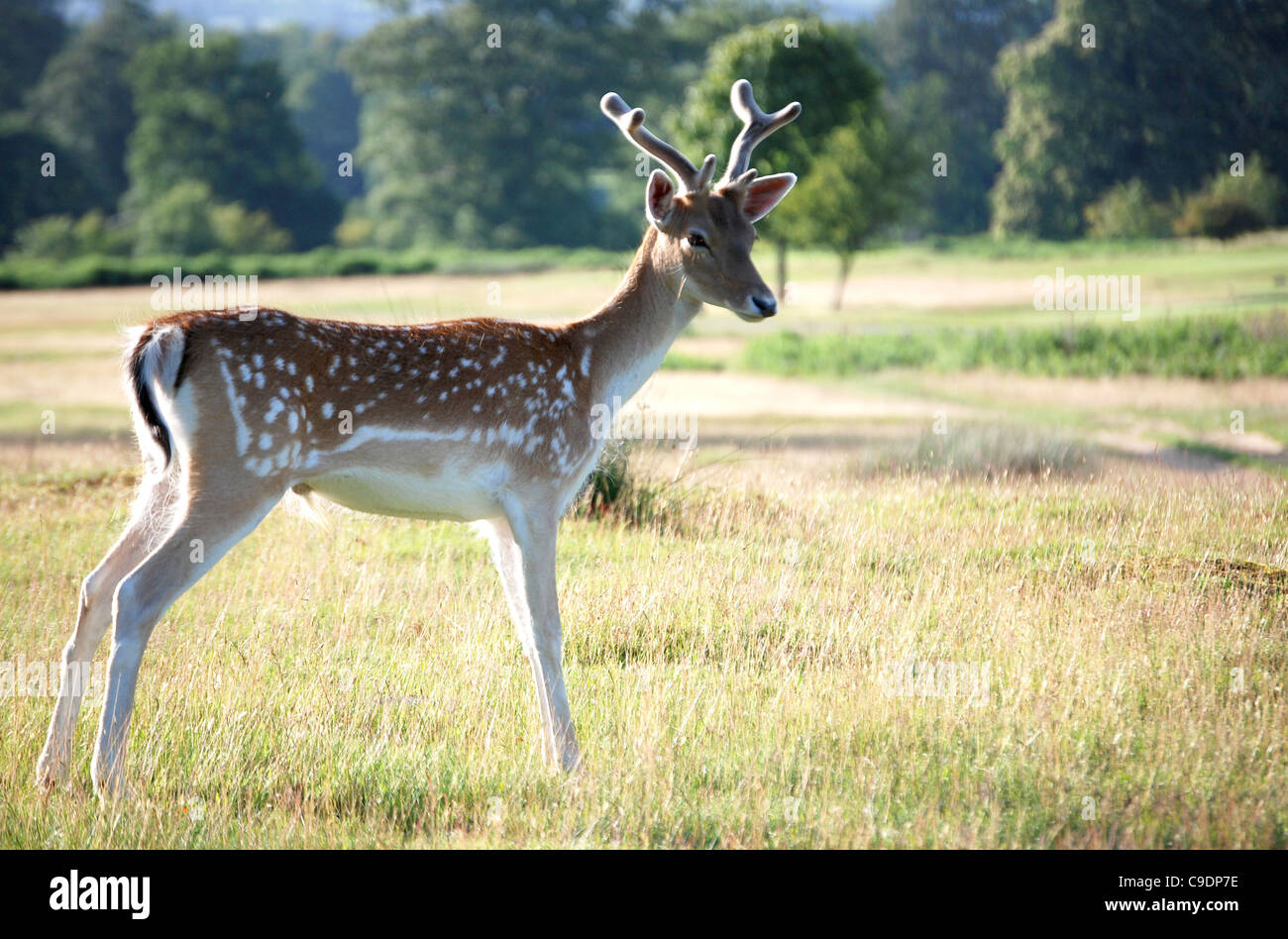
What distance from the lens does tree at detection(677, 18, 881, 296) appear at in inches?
1729

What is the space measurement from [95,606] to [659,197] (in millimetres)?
3129

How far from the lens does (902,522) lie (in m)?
9.06

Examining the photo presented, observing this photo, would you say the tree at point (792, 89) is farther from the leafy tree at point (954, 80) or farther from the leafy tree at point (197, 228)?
the leafy tree at point (197, 228)

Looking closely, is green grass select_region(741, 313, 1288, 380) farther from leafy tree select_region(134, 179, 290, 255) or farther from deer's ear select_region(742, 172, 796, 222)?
leafy tree select_region(134, 179, 290, 255)

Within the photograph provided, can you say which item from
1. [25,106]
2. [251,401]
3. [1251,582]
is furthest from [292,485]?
[25,106]

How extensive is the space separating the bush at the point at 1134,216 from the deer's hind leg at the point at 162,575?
53.1 metres

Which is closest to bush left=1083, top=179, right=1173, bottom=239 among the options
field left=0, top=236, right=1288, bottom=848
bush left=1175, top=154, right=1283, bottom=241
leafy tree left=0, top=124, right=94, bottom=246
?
bush left=1175, top=154, right=1283, bottom=241

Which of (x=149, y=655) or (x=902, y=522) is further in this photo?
(x=902, y=522)

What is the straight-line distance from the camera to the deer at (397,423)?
5.34m

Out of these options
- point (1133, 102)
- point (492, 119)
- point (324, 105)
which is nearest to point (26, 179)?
point (492, 119)
